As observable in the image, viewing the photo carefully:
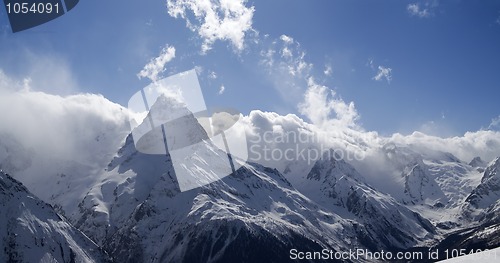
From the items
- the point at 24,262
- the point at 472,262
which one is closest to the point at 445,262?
the point at 472,262

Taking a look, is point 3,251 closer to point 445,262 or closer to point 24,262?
point 24,262

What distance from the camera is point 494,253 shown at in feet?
70.0

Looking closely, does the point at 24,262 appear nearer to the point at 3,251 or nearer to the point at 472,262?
the point at 3,251

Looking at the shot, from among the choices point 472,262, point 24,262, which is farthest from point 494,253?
point 24,262

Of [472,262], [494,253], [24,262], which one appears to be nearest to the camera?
[472,262]

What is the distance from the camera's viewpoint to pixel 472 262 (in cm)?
1934

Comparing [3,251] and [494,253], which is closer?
[494,253]

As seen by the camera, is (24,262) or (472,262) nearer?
(472,262)

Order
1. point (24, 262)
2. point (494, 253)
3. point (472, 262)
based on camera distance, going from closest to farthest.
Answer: point (472, 262), point (494, 253), point (24, 262)

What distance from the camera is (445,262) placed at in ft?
65.2

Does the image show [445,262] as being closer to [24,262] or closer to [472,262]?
[472,262]

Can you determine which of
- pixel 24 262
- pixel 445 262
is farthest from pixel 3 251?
pixel 445 262

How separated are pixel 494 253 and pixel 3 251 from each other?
705ft

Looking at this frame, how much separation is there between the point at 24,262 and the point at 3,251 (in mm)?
10040
